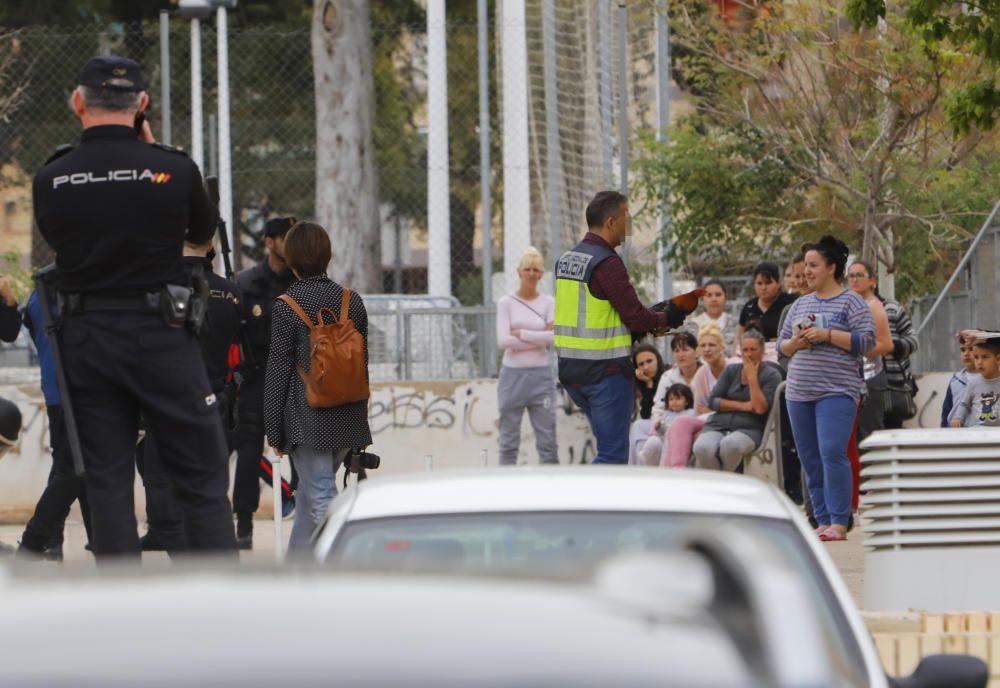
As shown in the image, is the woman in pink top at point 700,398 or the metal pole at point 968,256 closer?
the woman in pink top at point 700,398

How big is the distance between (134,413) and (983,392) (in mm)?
6805

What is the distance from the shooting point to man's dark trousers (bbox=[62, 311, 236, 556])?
631 cm

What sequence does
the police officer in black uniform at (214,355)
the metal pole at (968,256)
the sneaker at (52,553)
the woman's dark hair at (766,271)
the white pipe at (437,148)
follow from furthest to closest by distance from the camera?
the white pipe at (437,148)
the metal pole at (968,256)
the woman's dark hair at (766,271)
the sneaker at (52,553)
the police officer in black uniform at (214,355)

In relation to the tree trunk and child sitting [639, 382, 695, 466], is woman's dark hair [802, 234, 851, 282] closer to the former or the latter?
child sitting [639, 382, 695, 466]

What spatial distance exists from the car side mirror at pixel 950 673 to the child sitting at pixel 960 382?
8.46 metres

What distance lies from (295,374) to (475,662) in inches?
288

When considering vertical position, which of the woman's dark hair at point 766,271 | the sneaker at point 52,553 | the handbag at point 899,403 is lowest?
the sneaker at point 52,553

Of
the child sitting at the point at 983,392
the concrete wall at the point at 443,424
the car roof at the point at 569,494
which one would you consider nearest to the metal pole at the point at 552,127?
the concrete wall at the point at 443,424

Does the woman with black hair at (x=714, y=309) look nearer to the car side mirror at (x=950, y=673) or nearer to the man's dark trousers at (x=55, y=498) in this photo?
the man's dark trousers at (x=55, y=498)

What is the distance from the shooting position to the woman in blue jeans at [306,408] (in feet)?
29.1

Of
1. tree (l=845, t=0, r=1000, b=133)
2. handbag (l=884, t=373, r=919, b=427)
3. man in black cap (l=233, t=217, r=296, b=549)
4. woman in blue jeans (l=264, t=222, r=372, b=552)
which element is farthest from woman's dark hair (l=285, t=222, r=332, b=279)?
handbag (l=884, t=373, r=919, b=427)

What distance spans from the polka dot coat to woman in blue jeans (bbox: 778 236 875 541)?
10.1 feet

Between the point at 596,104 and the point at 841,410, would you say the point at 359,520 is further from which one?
the point at 596,104

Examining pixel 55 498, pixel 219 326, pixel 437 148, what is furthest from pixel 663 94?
pixel 55 498
